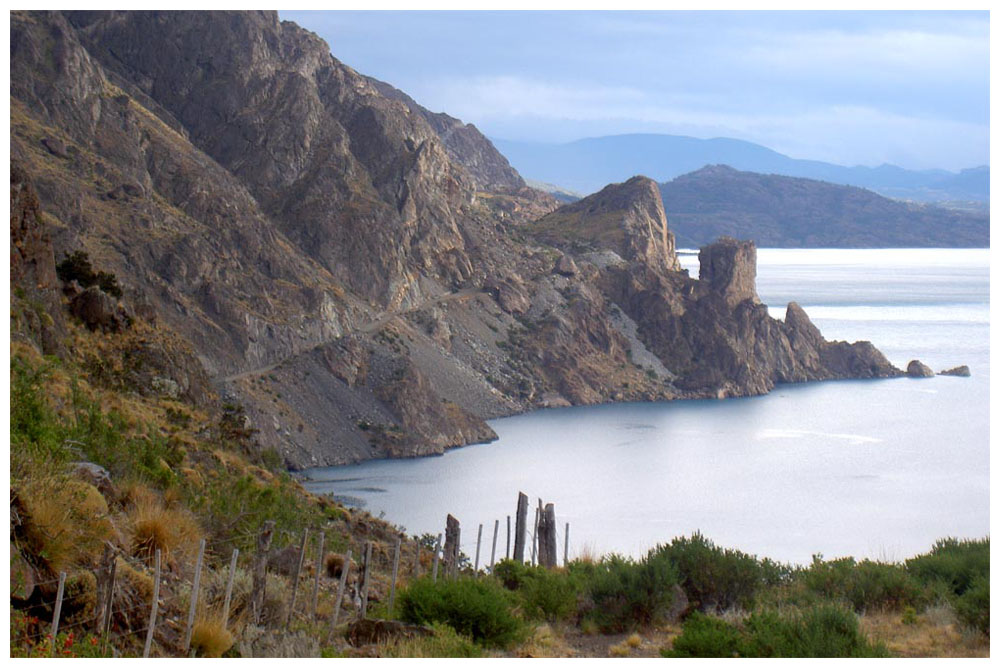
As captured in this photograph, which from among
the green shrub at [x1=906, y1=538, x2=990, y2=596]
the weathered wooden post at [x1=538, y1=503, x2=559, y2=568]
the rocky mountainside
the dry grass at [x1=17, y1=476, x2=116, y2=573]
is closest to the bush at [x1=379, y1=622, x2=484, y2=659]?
the dry grass at [x1=17, y1=476, x2=116, y2=573]

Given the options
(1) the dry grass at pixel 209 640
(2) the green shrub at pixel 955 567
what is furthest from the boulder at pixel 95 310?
(2) the green shrub at pixel 955 567

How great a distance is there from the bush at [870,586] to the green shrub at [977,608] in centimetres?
179

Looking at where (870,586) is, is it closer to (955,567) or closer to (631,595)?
(955,567)

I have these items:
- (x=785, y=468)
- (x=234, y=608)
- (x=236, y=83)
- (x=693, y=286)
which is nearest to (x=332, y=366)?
(x=785, y=468)

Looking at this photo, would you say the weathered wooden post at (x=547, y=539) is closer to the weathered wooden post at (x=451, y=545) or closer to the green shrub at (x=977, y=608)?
the weathered wooden post at (x=451, y=545)

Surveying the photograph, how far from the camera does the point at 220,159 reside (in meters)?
87.5

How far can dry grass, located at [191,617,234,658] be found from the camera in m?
9.31

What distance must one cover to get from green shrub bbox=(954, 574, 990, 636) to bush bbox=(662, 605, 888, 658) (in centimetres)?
164

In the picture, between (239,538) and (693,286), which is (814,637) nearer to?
(239,538)

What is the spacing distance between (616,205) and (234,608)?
10161 cm

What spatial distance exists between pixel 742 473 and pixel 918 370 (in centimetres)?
4398

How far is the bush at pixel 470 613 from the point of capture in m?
10.8

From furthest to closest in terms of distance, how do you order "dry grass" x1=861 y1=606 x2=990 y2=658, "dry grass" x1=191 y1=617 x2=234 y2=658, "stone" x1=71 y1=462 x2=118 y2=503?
1. "stone" x1=71 y1=462 x2=118 y2=503
2. "dry grass" x1=861 y1=606 x2=990 y2=658
3. "dry grass" x1=191 y1=617 x2=234 y2=658

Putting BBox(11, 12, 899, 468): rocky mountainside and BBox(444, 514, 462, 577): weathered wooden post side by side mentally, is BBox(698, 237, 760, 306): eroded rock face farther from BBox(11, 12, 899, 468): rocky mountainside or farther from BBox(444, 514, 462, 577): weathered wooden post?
BBox(444, 514, 462, 577): weathered wooden post
